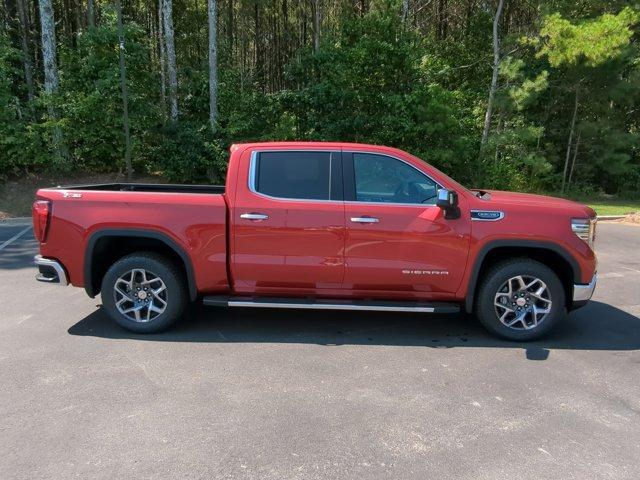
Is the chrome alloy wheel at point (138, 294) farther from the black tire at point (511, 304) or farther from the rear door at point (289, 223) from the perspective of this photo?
the black tire at point (511, 304)

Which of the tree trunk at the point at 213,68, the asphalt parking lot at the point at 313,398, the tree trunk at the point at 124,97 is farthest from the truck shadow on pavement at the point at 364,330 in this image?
the tree trunk at the point at 213,68

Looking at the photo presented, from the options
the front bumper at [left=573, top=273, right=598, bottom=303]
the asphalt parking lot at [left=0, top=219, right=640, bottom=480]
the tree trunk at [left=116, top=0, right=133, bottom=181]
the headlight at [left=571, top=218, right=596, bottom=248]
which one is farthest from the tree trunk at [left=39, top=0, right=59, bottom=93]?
the front bumper at [left=573, top=273, right=598, bottom=303]

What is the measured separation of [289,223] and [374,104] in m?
13.5

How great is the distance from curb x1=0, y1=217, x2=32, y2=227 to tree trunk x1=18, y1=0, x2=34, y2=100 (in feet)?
19.5

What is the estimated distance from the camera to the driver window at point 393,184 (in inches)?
195

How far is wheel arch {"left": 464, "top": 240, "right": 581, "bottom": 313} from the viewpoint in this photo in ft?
15.8

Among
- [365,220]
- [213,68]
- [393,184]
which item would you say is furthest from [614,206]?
[365,220]

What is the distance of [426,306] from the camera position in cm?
492

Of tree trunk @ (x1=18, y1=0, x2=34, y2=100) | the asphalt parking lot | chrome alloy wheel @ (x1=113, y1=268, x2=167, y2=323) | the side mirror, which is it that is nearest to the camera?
the asphalt parking lot

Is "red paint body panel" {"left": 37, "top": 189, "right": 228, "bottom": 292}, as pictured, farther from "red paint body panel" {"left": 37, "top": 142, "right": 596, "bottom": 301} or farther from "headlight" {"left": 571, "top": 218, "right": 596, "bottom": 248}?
"headlight" {"left": 571, "top": 218, "right": 596, "bottom": 248}

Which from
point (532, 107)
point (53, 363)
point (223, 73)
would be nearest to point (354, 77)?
point (223, 73)

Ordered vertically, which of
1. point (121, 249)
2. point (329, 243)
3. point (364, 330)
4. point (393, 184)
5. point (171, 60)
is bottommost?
point (364, 330)

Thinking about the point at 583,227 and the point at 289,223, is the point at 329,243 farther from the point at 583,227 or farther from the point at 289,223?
the point at 583,227

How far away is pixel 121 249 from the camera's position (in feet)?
17.4
